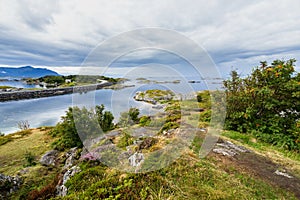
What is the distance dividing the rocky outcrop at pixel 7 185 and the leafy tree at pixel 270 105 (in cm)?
886

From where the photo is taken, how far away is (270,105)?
6.66 meters

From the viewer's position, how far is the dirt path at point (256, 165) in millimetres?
3385

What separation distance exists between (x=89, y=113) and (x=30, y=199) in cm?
487

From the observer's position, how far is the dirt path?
3385 millimetres

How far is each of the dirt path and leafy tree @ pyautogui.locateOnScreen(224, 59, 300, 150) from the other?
7.68ft

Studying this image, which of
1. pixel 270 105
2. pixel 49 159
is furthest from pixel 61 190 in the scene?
pixel 270 105

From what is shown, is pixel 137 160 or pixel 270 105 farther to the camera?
pixel 270 105

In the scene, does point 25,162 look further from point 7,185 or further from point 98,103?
point 98,103

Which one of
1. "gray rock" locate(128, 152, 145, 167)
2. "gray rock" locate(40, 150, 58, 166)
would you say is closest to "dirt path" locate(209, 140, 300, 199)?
"gray rock" locate(128, 152, 145, 167)

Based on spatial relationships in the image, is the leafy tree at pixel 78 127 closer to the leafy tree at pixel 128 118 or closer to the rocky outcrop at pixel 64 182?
the leafy tree at pixel 128 118

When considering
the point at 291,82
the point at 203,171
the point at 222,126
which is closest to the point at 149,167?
the point at 203,171

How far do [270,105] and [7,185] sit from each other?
10189mm

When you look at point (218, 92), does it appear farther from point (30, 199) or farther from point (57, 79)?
point (57, 79)

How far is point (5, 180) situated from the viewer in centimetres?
467
